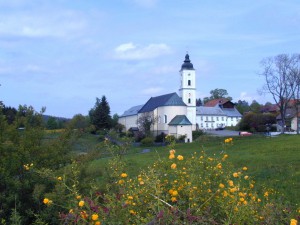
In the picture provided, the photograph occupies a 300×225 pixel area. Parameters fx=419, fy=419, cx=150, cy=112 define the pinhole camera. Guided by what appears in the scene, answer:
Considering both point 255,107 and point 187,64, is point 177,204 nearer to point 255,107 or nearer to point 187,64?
point 187,64

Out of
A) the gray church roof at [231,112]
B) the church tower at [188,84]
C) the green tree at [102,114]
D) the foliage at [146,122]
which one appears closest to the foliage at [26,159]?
the foliage at [146,122]

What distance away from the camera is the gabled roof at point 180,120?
2990 inches

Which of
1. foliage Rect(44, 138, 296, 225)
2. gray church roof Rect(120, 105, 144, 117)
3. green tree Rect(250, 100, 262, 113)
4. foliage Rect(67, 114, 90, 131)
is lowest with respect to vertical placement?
foliage Rect(44, 138, 296, 225)

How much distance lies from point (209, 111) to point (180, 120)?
143 ft

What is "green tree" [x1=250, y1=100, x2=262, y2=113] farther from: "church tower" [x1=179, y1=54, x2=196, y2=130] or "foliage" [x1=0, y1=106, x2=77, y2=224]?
"foliage" [x1=0, y1=106, x2=77, y2=224]

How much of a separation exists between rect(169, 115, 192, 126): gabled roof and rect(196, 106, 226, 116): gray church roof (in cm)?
3822

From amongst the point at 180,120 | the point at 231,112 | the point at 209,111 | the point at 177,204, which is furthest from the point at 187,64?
the point at 177,204

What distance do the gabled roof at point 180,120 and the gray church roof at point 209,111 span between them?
38.2 m

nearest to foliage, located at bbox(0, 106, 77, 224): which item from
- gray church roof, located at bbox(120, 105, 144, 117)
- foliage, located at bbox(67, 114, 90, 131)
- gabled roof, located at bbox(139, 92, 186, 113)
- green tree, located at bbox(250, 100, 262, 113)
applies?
foliage, located at bbox(67, 114, 90, 131)

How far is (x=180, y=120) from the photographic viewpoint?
7681 centimetres

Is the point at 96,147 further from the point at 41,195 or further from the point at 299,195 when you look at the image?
the point at 299,195

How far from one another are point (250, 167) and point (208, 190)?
12.7 metres

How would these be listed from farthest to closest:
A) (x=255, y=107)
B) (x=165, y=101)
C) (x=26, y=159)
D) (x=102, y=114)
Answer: (x=255, y=107)
(x=165, y=101)
(x=102, y=114)
(x=26, y=159)

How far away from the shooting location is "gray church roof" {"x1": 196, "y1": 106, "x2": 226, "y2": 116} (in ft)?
384
